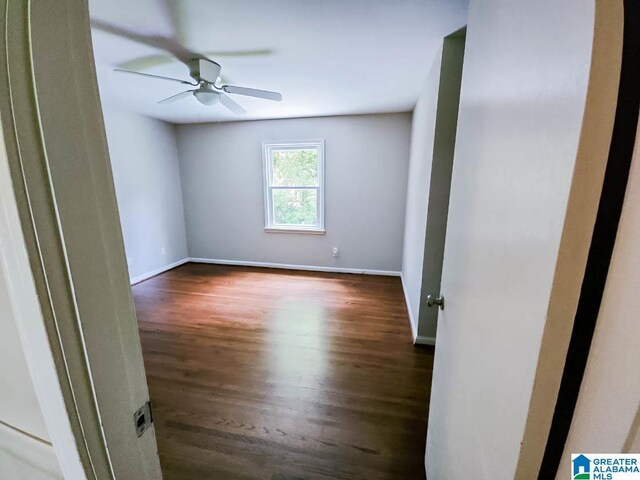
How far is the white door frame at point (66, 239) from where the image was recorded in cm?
36

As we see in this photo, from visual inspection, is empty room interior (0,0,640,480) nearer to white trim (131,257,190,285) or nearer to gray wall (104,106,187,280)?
gray wall (104,106,187,280)

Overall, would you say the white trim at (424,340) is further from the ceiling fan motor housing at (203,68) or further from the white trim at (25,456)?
the ceiling fan motor housing at (203,68)

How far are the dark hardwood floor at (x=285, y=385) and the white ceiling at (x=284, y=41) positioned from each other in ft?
7.52

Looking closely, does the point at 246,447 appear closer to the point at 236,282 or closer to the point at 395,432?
the point at 395,432

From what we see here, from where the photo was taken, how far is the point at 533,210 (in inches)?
16.0

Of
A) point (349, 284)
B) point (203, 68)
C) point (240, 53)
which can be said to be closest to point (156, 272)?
point (349, 284)

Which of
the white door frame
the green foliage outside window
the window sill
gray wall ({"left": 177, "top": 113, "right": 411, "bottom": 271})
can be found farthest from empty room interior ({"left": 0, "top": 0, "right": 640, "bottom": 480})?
the window sill

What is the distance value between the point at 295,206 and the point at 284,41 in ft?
8.17

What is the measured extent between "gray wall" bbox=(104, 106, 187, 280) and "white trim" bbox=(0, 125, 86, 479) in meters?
3.44

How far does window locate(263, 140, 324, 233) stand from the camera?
382cm

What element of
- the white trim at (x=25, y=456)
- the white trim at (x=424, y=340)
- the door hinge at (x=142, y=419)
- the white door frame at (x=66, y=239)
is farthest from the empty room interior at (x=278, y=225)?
the white door frame at (x=66, y=239)

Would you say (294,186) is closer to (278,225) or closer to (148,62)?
(278,225)

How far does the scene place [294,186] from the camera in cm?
395

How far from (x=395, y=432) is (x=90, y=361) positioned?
153 cm
